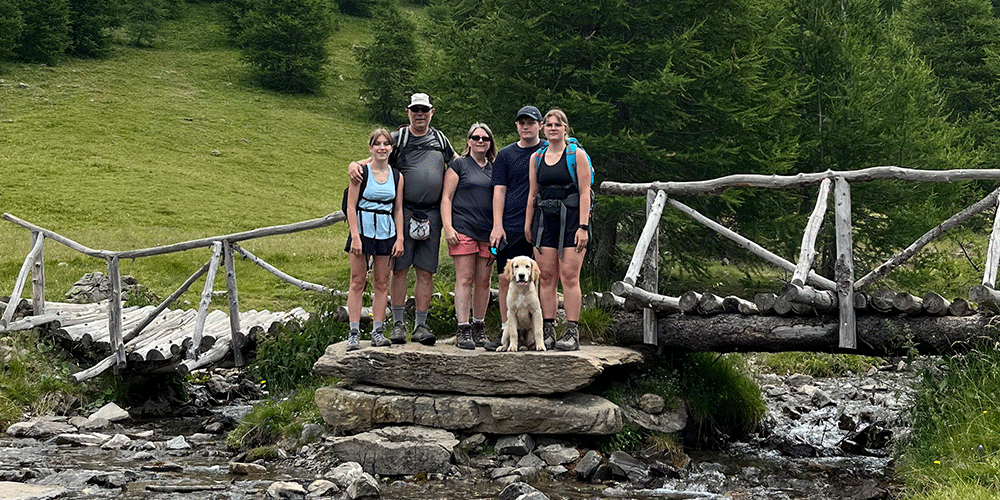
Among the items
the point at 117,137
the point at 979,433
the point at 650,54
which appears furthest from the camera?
the point at 117,137

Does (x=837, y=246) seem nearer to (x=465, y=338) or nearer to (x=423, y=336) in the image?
(x=465, y=338)

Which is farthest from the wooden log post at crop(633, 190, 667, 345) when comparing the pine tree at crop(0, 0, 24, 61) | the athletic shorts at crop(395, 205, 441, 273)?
the pine tree at crop(0, 0, 24, 61)

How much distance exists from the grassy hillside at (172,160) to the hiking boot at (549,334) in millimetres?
11949

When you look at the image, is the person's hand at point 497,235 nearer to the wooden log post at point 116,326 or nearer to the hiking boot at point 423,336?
the hiking boot at point 423,336

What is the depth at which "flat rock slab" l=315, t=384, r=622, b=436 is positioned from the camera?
898cm

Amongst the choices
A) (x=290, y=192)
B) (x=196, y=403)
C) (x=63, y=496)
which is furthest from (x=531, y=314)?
(x=290, y=192)

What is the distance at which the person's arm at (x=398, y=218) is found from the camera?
9.00m

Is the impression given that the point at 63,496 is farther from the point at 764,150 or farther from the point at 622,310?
the point at 764,150

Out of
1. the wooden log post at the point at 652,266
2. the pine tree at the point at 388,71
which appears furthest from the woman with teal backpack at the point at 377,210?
the pine tree at the point at 388,71

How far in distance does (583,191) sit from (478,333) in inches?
70.2

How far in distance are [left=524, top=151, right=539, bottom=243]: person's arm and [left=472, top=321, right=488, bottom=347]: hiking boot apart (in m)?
1.07

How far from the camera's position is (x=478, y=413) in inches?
358

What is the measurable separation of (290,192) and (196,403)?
24921mm

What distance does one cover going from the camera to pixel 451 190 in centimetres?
908
